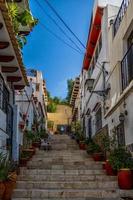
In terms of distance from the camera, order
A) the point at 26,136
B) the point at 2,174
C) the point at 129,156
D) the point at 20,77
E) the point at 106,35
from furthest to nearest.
Answer: the point at 26,136, the point at 106,35, the point at 20,77, the point at 129,156, the point at 2,174

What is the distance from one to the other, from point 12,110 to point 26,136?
15.5 ft

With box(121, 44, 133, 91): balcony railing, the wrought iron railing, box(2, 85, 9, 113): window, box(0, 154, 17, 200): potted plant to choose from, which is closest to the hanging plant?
the wrought iron railing

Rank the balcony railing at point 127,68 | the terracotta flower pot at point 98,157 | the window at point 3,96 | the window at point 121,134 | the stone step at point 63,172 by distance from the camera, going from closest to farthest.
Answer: the balcony railing at point 127,68 → the window at point 3,96 → the window at point 121,134 → the stone step at point 63,172 → the terracotta flower pot at point 98,157

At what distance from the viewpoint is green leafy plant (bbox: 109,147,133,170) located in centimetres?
1201

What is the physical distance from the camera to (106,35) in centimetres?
1752

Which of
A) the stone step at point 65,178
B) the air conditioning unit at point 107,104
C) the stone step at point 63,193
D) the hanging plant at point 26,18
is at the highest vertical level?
the hanging plant at point 26,18

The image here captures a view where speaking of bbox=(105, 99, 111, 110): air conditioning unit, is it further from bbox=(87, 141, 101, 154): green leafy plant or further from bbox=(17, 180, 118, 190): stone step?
bbox=(17, 180, 118, 190): stone step

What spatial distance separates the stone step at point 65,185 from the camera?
12.1 m

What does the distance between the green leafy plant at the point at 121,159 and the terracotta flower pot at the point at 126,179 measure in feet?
1.54

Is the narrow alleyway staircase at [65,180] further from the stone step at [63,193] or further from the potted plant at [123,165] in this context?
the potted plant at [123,165]

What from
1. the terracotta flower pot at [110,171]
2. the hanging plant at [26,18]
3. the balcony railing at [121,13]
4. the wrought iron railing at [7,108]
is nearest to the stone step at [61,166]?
the terracotta flower pot at [110,171]

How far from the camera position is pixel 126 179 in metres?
11.3

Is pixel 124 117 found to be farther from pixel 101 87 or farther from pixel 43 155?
pixel 43 155

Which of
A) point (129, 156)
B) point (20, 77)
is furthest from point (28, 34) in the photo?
point (129, 156)
